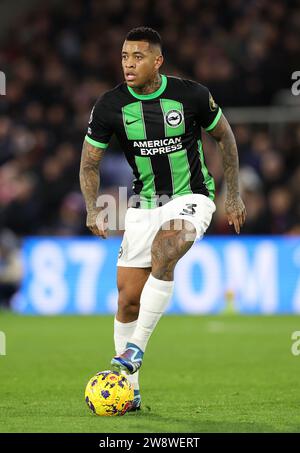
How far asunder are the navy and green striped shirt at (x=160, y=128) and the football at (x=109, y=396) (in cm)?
124

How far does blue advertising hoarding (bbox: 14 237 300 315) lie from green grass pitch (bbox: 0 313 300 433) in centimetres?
60

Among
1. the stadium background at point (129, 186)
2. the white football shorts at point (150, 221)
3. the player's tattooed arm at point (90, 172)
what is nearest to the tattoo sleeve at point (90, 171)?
the player's tattooed arm at point (90, 172)

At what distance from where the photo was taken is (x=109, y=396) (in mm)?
6188

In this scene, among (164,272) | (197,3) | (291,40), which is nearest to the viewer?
(164,272)

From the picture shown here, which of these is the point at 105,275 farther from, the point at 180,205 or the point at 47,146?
the point at 180,205

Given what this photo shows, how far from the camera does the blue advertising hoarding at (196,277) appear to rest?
1480 centimetres

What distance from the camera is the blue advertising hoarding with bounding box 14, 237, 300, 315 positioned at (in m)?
14.8

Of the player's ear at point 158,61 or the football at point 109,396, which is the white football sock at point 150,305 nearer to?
the football at point 109,396

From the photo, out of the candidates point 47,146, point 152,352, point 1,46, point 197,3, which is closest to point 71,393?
point 152,352

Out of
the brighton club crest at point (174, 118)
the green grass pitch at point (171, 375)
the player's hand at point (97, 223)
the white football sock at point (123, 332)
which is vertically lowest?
the green grass pitch at point (171, 375)

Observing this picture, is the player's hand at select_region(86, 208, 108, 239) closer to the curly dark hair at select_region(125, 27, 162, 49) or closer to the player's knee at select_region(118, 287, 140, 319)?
the player's knee at select_region(118, 287, 140, 319)

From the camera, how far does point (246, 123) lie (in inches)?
646

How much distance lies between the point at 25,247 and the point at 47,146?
244cm

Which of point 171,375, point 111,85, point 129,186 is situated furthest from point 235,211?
point 111,85
